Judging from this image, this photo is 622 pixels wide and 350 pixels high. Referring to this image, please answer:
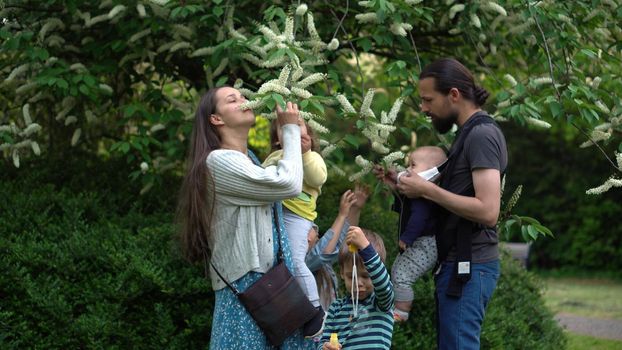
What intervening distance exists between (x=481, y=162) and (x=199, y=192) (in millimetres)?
1202

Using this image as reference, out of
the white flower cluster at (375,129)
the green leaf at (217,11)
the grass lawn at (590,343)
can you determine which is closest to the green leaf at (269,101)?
the white flower cluster at (375,129)

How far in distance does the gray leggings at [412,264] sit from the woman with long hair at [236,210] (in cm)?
67

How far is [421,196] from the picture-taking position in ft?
13.6

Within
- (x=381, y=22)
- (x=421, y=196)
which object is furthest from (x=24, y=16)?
(x=421, y=196)

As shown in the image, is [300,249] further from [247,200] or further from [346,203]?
[247,200]

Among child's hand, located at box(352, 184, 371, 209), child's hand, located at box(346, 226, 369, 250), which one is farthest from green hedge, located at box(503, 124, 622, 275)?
child's hand, located at box(346, 226, 369, 250)

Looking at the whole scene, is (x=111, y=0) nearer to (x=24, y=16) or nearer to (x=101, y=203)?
(x=24, y=16)

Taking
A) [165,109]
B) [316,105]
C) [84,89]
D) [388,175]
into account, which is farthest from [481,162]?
[165,109]

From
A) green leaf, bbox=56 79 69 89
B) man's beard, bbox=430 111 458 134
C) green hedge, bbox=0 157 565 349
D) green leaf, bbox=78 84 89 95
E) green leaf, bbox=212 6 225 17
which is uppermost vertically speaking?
man's beard, bbox=430 111 458 134

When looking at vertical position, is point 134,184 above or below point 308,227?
below

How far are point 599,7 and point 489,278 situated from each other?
8.21 ft

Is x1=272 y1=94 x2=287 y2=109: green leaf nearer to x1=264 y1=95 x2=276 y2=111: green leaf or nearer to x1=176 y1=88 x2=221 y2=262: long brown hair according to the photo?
x1=264 y1=95 x2=276 y2=111: green leaf

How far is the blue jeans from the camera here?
4023 millimetres

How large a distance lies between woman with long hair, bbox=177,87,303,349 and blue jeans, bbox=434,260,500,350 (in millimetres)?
650
